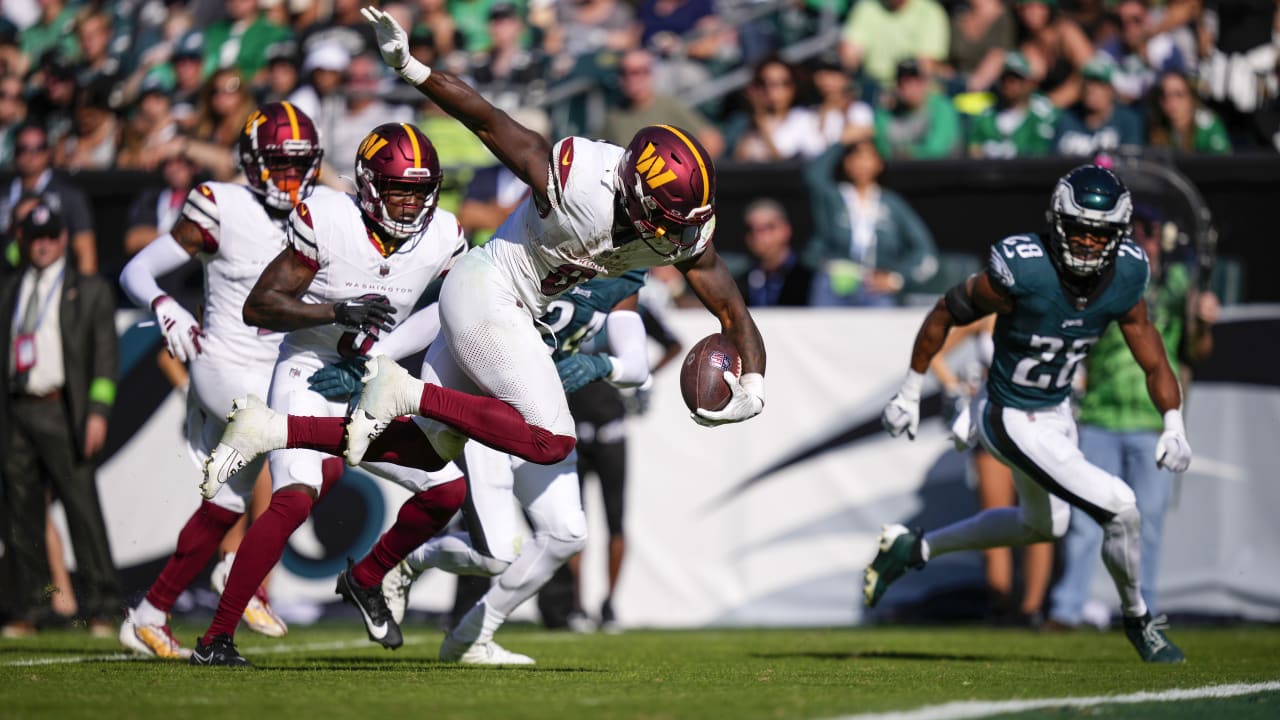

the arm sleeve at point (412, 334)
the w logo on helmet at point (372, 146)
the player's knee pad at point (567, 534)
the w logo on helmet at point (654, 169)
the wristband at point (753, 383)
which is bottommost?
the player's knee pad at point (567, 534)

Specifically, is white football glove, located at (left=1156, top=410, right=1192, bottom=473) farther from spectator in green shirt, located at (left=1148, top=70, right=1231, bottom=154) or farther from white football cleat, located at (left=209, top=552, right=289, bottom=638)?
spectator in green shirt, located at (left=1148, top=70, right=1231, bottom=154)

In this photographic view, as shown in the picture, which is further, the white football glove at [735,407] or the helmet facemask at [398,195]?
the helmet facemask at [398,195]

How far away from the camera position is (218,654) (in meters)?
6.00

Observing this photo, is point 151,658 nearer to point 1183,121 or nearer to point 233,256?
point 233,256

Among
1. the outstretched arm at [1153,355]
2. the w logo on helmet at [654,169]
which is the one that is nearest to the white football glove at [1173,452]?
the outstretched arm at [1153,355]

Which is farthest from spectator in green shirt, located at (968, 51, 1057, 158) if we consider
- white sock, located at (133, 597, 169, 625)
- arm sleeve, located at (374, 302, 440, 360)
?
white sock, located at (133, 597, 169, 625)

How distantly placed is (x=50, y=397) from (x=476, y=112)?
457 centimetres

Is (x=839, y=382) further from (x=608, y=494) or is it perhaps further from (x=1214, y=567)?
(x=1214, y=567)

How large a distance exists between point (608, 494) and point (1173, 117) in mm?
4354

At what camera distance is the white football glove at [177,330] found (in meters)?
6.65

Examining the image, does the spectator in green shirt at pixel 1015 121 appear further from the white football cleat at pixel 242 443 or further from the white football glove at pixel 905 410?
the white football cleat at pixel 242 443

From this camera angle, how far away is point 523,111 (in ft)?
37.0

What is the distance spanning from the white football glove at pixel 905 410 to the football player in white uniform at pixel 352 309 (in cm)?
183

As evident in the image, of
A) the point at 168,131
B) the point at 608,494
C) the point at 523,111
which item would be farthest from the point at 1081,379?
the point at 168,131
